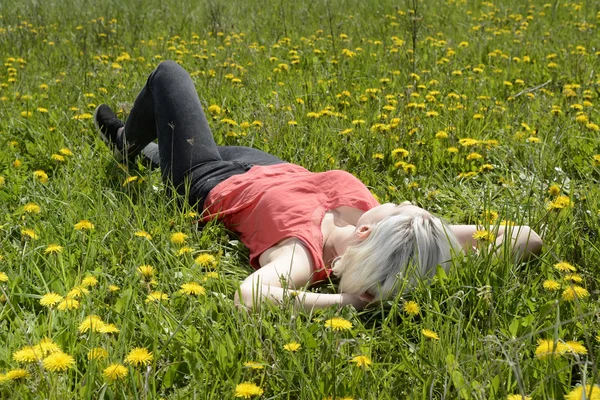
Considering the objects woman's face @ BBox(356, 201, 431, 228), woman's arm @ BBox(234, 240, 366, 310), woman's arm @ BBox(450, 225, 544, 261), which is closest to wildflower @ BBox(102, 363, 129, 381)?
woman's arm @ BBox(234, 240, 366, 310)

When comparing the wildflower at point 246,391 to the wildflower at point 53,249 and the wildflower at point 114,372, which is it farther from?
the wildflower at point 53,249

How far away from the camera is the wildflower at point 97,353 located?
5.56 feet

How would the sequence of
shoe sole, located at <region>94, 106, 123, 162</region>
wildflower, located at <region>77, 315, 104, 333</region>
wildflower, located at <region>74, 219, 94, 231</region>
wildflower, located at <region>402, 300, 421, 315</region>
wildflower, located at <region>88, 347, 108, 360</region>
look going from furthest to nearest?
shoe sole, located at <region>94, 106, 123, 162</region>, wildflower, located at <region>74, 219, 94, 231</region>, wildflower, located at <region>402, 300, 421, 315</region>, wildflower, located at <region>77, 315, 104, 333</region>, wildflower, located at <region>88, 347, 108, 360</region>

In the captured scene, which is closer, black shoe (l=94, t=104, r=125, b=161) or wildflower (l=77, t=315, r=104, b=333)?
wildflower (l=77, t=315, r=104, b=333)

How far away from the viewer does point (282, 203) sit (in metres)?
2.73

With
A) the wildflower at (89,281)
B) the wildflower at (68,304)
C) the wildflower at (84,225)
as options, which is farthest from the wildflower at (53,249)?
the wildflower at (68,304)

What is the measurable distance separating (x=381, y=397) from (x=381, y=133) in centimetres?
232

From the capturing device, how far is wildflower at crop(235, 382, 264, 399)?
1.62 m

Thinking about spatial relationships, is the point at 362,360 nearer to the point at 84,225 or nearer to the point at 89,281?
the point at 89,281

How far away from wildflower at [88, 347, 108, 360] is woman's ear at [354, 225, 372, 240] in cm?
104

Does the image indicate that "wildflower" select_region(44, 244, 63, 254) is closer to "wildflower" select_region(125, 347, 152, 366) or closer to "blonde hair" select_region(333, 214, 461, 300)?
"wildflower" select_region(125, 347, 152, 366)

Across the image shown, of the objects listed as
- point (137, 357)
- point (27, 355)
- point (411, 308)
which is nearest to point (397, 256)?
point (411, 308)

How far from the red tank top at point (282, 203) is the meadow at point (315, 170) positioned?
126 millimetres

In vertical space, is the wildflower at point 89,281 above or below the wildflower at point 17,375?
below
